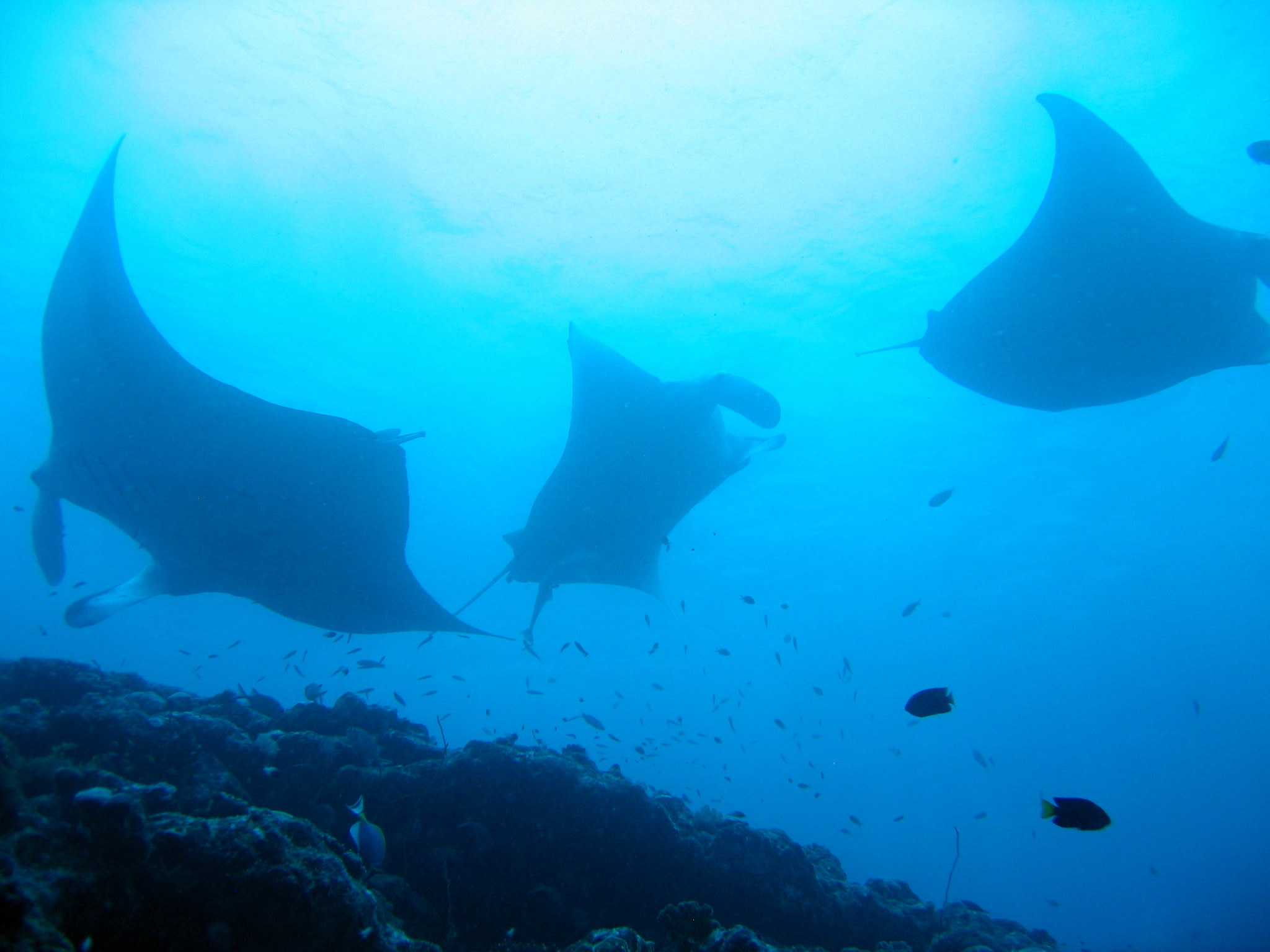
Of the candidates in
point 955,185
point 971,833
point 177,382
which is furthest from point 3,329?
point 971,833

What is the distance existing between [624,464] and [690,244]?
8404 mm

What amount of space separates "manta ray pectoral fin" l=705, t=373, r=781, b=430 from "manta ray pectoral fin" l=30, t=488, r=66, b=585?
7.23 meters

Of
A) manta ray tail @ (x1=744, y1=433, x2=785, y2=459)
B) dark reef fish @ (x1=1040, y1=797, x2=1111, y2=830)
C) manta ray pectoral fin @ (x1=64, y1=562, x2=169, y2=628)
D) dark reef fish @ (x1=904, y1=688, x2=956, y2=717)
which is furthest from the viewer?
manta ray tail @ (x1=744, y1=433, x2=785, y2=459)

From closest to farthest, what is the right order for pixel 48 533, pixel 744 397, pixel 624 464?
pixel 48 533 < pixel 744 397 < pixel 624 464

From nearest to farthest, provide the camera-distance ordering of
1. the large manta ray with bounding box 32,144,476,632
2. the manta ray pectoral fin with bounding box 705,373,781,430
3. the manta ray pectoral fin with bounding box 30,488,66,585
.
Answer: the large manta ray with bounding box 32,144,476,632 < the manta ray pectoral fin with bounding box 30,488,66,585 < the manta ray pectoral fin with bounding box 705,373,781,430

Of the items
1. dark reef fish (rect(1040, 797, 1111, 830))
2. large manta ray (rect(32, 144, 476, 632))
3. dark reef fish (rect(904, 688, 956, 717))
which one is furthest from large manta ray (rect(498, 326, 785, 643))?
dark reef fish (rect(1040, 797, 1111, 830))

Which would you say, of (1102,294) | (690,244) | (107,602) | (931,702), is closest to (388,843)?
(107,602)

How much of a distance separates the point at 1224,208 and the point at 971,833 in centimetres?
7390

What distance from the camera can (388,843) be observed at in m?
5.53

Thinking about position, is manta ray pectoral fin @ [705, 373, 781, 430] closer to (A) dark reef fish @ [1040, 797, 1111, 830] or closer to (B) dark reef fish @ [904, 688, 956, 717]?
(B) dark reef fish @ [904, 688, 956, 717]

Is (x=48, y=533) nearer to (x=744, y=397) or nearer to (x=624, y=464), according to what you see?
(x=624, y=464)

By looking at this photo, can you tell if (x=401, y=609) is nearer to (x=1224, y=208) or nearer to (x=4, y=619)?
(x=1224, y=208)

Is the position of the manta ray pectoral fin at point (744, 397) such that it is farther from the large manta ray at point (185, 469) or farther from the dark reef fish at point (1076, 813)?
the dark reef fish at point (1076, 813)

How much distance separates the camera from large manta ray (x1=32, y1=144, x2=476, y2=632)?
17.5 feet
